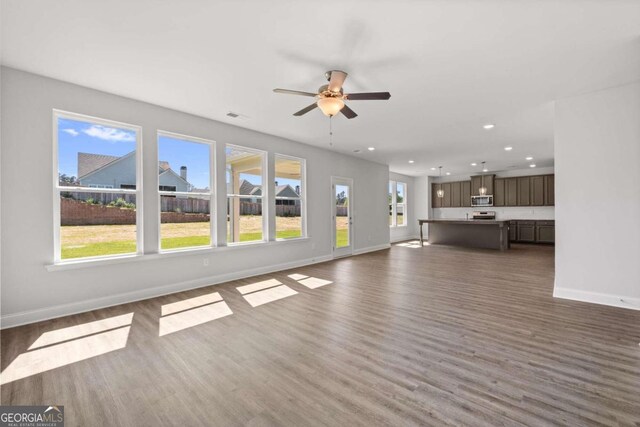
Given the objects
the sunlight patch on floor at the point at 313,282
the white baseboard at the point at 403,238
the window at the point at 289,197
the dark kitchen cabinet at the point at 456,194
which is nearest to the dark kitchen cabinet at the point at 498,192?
the dark kitchen cabinet at the point at 456,194

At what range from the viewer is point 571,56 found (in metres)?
2.84

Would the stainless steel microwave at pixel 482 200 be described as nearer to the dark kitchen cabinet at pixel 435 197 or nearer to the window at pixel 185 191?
the dark kitchen cabinet at pixel 435 197

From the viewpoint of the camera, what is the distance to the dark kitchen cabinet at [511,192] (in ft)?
34.1

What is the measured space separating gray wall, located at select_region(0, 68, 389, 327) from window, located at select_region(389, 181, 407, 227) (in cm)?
645

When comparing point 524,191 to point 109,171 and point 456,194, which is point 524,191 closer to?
point 456,194

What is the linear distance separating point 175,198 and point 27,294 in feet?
6.51

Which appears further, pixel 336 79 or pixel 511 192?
pixel 511 192

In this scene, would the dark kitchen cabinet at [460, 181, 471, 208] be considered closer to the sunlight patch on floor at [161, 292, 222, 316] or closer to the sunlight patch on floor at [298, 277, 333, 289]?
the sunlight patch on floor at [298, 277, 333, 289]

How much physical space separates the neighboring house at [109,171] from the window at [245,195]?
3.79 feet

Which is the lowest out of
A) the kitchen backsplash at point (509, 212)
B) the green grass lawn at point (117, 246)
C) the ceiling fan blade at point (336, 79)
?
the green grass lawn at point (117, 246)

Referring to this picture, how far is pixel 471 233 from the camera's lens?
30.7 ft

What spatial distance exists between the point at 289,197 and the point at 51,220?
3.89 meters

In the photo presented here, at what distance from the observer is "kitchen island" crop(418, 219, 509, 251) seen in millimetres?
8719

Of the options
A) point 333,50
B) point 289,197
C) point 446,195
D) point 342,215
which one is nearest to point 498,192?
point 446,195
